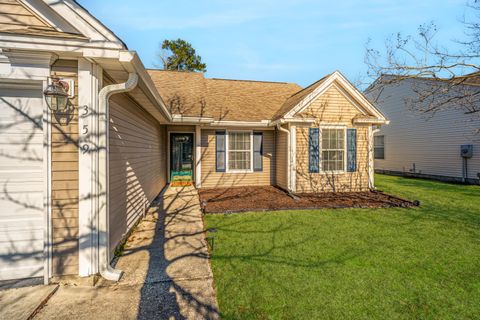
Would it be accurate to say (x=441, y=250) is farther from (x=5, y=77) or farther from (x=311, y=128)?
(x=5, y=77)

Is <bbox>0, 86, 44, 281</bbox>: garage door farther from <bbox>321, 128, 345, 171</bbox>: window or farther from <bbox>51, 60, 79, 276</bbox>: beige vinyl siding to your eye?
<bbox>321, 128, 345, 171</bbox>: window

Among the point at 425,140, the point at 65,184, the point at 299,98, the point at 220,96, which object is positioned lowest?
the point at 65,184

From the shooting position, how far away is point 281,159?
30.0 ft

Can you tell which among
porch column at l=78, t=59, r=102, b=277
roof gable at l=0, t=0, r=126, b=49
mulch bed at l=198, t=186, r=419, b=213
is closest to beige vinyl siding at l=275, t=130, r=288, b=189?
mulch bed at l=198, t=186, r=419, b=213

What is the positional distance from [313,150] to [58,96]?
7483 mm

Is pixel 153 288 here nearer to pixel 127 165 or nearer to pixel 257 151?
pixel 127 165

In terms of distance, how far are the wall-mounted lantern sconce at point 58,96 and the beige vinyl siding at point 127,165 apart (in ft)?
2.41

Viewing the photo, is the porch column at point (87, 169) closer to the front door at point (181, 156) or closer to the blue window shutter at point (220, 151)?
the blue window shutter at point (220, 151)

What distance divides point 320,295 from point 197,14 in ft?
33.9

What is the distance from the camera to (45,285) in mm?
2826

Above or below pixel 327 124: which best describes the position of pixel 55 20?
above

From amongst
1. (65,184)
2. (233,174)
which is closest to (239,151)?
(233,174)

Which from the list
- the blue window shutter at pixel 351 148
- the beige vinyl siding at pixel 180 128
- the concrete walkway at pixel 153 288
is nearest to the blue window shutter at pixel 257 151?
the beige vinyl siding at pixel 180 128

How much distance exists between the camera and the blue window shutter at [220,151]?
937 centimetres
